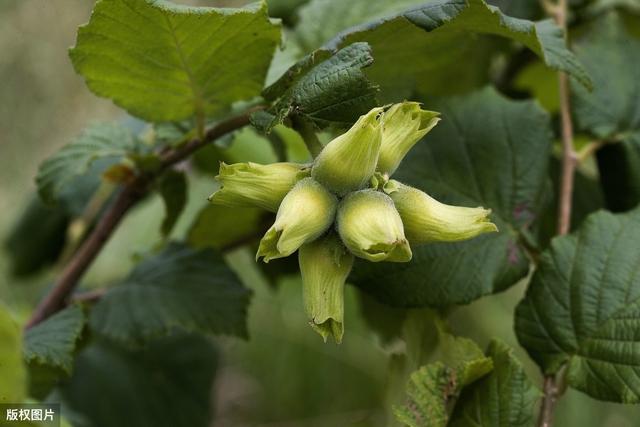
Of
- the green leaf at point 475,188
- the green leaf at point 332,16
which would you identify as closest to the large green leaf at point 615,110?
the green leaf at point 475,188

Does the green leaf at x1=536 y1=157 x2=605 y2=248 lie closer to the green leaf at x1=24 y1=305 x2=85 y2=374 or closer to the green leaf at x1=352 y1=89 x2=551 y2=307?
the green leaf at x1=352 y1=89 x2=551 y2=307

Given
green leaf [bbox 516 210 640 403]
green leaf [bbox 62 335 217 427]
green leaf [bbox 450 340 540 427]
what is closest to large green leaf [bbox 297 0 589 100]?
green leaf [bbox 516 210 640 403]

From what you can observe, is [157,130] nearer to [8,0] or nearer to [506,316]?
[506,316]

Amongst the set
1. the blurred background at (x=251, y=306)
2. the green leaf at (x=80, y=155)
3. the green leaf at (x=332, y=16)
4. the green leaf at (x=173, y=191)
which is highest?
the green leaf at (x=332, y=16)

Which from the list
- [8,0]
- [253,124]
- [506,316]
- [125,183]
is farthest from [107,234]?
[8,0]

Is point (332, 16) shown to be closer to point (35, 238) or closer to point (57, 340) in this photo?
point (57, 340)

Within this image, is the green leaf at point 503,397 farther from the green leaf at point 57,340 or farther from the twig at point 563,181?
the green leaf at point 57,340
